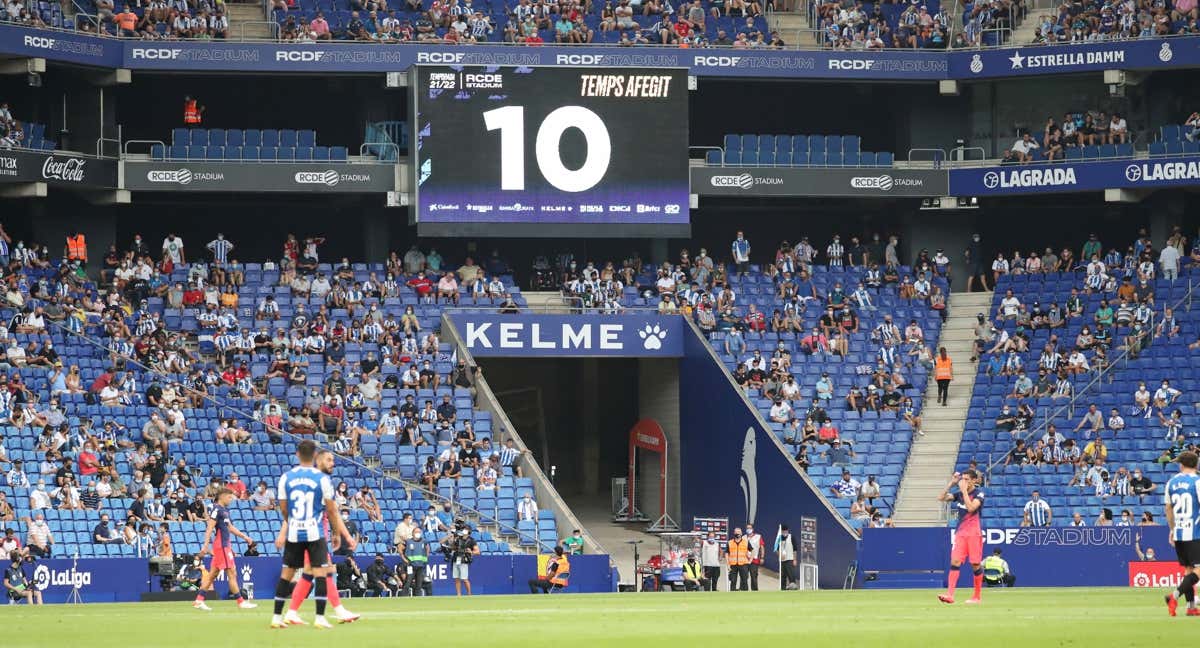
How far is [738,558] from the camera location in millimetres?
34750

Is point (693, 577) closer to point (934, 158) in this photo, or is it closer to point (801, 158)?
point (801, 158)

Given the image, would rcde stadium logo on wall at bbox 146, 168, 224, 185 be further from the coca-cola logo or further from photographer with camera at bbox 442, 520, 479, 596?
photographer with camera at bbox 442, 520, 479, 596

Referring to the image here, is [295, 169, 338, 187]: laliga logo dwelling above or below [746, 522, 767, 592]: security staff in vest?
above

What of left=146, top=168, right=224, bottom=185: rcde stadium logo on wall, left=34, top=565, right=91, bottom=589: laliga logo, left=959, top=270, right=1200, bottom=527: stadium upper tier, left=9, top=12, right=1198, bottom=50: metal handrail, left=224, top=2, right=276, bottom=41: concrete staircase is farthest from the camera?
left=224, top=2, right=276, bottom=41: concrete staircase

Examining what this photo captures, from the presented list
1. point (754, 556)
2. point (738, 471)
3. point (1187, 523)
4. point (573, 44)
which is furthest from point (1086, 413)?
point (1187, 523)

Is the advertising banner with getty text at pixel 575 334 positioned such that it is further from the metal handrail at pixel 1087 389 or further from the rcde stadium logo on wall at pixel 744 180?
the metal handrail at pixel 1087 389

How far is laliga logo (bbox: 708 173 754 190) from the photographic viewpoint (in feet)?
150

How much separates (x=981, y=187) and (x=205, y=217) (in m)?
19.3

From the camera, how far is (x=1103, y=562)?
1374 inches

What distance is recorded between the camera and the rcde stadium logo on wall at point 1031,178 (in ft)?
150

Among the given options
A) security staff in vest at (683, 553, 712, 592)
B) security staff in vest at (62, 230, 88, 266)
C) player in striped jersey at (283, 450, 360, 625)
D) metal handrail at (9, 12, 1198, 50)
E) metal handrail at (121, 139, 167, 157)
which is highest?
metal handrail at (9, 12, 1198, 50)

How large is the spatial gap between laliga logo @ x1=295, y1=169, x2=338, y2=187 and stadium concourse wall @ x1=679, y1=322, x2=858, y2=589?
9.05 metres

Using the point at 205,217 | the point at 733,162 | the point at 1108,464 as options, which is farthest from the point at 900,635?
the point at 205,217

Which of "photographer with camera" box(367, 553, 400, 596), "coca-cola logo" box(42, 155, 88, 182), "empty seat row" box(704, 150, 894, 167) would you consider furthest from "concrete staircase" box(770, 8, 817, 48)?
"photographer with camera" box(367, 553, 400, 596)
